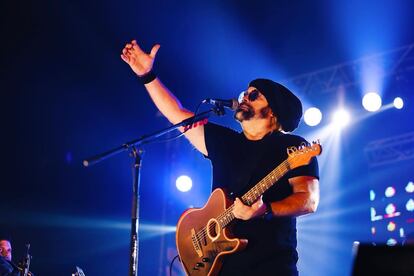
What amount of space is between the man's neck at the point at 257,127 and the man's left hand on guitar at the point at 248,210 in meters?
0.91

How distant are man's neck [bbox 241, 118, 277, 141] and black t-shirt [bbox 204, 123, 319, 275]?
7cm

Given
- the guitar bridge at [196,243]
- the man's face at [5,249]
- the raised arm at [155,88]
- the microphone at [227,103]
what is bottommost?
the guitar bridge at [196,243]

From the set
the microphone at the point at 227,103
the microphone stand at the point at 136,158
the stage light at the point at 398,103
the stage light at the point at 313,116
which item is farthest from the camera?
the stage light at the point at 313,116

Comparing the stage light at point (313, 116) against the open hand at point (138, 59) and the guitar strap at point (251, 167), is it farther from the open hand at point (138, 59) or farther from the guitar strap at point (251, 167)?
the guitar strap at point (251, 167)

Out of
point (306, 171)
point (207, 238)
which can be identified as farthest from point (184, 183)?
point (306, 171)

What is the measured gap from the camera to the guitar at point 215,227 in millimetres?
3168

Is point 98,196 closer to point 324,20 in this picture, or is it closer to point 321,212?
point 321,212

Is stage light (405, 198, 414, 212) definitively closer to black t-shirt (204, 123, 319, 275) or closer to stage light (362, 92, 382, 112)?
stage light (362, 92, 382, 112)

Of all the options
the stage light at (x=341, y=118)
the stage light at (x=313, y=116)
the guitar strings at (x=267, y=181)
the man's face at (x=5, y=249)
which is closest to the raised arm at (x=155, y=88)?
the guitar strings at (x=267, y=181)

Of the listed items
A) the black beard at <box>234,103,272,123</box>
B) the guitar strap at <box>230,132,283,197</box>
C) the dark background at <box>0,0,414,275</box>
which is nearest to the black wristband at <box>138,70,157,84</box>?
the black beard at <box>234,103,272,123</box>

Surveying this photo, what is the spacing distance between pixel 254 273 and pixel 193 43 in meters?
7.97

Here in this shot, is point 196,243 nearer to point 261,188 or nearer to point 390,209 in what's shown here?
point 261,188

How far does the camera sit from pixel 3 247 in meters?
A: 9.42

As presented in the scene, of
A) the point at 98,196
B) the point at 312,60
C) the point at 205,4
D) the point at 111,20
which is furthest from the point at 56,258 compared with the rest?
the point at 312,60
